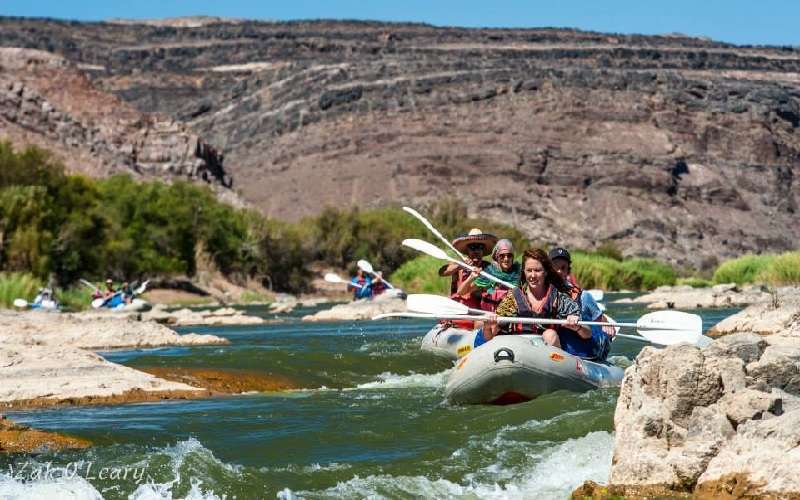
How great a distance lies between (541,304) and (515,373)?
804 millimetres

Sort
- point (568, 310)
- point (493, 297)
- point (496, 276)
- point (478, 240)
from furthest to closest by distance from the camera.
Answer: point (478, 240), point (493, 297), point (496, 276), point (568, 310)

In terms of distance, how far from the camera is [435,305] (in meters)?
15.0

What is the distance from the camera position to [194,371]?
18.4 m

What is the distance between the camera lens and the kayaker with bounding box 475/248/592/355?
44.0ft

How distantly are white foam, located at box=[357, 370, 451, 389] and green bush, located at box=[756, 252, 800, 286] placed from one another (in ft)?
79.8

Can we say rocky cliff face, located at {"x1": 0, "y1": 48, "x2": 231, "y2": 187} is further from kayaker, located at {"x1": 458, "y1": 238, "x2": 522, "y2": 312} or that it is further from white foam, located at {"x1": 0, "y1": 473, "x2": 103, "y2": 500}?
white foam, located at {"x1": 0, "y1": 473, "x2": 103, "y2": 500}

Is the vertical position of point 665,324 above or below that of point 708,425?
above

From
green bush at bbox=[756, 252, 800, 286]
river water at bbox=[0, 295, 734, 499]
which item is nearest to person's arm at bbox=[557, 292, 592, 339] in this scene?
river water at bbox=[0, 295, 734, 499]

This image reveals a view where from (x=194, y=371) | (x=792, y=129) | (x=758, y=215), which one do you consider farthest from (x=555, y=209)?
(x=194, y=371)

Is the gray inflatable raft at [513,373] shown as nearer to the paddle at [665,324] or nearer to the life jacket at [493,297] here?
the paddle at [665,324]

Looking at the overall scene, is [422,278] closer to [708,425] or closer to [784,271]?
[784,271]

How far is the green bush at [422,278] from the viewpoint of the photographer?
48750 millimetres

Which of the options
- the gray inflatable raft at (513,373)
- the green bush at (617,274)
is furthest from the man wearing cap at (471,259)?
the green bush at (617,274)

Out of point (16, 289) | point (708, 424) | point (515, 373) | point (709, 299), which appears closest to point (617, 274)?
point (709, 299)
